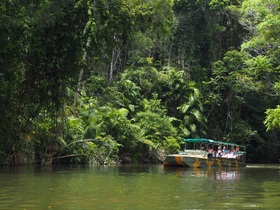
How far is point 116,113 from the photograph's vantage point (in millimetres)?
28188

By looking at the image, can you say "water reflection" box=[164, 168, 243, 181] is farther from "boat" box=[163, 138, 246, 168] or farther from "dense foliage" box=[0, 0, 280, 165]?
"dense foliage" box=[0, 0, 280, 165]

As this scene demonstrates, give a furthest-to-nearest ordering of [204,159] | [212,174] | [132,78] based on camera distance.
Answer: [132,78]
[204,159]
[212,174]

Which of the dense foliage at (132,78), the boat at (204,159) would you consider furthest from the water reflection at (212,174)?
the dense foliage at (132,78)

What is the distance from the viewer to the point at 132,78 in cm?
3569

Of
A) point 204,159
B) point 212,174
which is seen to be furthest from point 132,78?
point 212,174

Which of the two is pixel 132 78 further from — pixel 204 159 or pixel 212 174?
pixel 212 174

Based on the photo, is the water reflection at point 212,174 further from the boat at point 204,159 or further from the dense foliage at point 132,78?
the dense foliage at point 132,78

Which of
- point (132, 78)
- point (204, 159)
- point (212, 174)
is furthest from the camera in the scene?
point (132, 78)

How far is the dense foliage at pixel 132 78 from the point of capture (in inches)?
687

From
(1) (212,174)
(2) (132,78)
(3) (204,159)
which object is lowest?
(1) (212,174)

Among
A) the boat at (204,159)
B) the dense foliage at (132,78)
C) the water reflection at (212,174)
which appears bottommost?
the water reflection at (212,174)

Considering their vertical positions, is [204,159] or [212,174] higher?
[204,159]

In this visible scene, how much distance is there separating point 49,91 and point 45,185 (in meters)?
7.15

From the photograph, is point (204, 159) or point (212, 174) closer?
point (212, 174)
